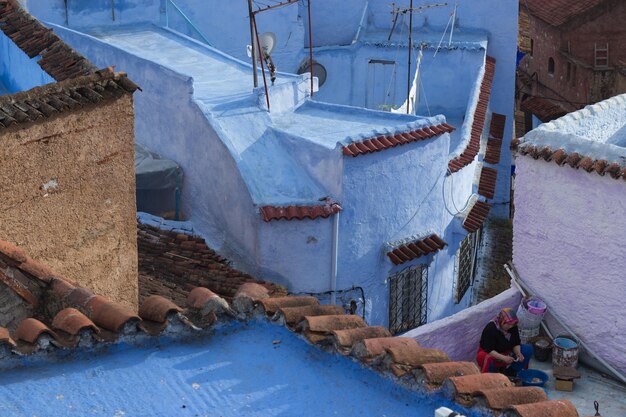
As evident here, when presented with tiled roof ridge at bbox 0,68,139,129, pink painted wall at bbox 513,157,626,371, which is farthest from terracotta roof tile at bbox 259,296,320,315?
pink painted wall at bbox 513,157,626,371

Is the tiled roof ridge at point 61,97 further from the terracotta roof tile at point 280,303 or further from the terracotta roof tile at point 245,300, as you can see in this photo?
the terracotta roof tile at point 280,303

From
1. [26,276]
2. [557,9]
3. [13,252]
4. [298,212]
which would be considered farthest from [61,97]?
[557,9]

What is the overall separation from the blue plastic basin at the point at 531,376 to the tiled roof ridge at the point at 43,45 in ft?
21.4

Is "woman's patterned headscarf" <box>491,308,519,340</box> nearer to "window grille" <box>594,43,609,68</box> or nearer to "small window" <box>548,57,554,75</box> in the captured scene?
"window grille" <box>594,43,609,68</box>

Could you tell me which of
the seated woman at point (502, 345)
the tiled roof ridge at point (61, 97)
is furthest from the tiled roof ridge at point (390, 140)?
the tiled roof ridge at point (61, 97)

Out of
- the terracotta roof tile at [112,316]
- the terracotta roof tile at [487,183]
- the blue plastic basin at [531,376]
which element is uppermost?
the terracotta roof tile at [112,316]

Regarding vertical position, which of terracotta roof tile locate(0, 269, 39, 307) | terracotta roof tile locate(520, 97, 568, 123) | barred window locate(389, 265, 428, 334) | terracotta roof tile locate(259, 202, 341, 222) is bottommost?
terracotta roof tile locate(520, 97, 568, 123)

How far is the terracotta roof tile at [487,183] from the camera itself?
75.1ft

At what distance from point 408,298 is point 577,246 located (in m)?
6.12

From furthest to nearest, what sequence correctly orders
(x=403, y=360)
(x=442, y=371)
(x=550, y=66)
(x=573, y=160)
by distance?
(x=550, y=66) < (x=573, y=160) < (x=403, y=360) < (x=442, y=371)

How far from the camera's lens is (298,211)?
18.1 m

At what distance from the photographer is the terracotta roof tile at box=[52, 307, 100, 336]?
8.97 metres

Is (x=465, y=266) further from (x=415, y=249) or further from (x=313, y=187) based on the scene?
(x=313, y=187)

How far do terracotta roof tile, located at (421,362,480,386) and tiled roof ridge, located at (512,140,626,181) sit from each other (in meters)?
5.17
